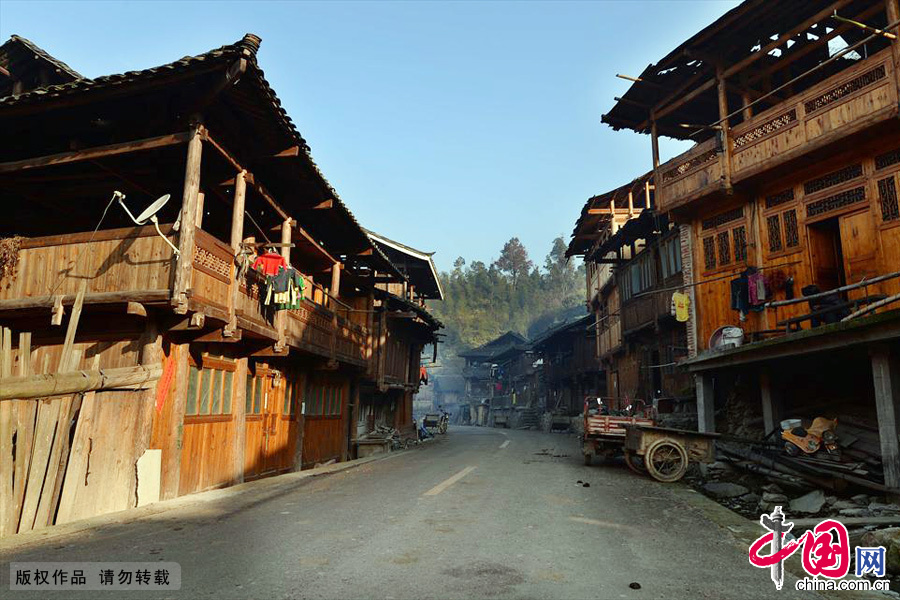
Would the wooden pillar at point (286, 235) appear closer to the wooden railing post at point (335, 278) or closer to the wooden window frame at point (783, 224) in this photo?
the wooden railing post at point (335, 278)

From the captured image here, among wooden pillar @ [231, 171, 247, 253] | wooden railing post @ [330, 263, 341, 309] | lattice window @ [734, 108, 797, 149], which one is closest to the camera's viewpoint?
wooden pillar @ [231, 171, 247, 253]

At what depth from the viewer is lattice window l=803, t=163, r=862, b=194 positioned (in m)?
12.7

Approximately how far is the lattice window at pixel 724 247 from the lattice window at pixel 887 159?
165 inches

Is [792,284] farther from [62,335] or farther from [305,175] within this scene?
[62,335]

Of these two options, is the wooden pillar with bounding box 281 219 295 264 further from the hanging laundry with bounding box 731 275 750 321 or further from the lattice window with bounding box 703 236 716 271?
the lattice window with bounding box 703 236 716 271

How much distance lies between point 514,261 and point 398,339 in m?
73.0

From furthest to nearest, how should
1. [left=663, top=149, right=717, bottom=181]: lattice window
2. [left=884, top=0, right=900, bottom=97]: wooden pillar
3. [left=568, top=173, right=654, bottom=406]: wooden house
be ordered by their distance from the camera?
1. [left=568, top=173, right=654, bottom=406]: wooden house
2. [left=663, top=149, right=717, bottom=181]: lattice window
3. [left=884, top=0, right=900, bottom=97]: wooden pillar

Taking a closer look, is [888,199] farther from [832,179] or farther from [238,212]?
[238,212]

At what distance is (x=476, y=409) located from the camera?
207 ft

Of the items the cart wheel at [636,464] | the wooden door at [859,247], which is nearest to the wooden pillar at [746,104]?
the wooden door at [859,247]

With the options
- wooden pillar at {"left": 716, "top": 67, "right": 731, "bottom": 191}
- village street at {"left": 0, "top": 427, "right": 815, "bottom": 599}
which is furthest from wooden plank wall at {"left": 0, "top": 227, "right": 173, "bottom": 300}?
wooden pillar at {"left": 716, "top": 67, "right": 731, "bottom": 191}

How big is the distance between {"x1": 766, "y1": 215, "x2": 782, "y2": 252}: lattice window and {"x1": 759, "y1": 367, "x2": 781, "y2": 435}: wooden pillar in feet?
11.8

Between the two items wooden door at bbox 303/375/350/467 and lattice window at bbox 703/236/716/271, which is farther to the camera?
wooden door at bbox 303/375/350/467

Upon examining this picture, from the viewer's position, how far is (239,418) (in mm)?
12594
